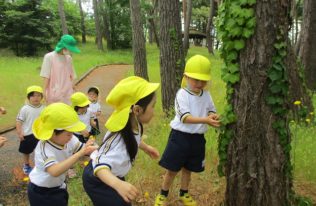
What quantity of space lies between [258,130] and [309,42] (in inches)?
289

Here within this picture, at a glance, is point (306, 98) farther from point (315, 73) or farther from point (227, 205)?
point (227, 205)

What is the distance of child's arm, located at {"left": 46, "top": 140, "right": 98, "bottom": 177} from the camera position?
321 cm

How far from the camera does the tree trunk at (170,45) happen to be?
28.8ft

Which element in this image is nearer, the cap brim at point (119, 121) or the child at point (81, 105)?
the cap brim at point (119, 121)

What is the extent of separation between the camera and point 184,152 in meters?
4.20

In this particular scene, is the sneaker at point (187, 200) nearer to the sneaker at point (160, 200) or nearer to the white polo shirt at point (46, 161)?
the sneaker at point (160, 200)

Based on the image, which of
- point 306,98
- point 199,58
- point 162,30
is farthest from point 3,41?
point 199,58

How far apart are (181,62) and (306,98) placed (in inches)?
111

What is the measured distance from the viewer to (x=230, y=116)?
142 inches

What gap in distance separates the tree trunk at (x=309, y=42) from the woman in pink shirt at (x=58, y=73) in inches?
251

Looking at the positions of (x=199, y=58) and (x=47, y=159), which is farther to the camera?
(x=199, y=58)

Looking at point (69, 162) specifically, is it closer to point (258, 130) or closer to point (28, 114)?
point (258, 130)

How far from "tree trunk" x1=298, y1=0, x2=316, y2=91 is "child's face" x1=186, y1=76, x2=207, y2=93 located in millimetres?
6846

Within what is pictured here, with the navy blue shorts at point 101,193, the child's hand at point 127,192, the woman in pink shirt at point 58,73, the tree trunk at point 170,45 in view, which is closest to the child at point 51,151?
the navy blue shorts at point 101,193
